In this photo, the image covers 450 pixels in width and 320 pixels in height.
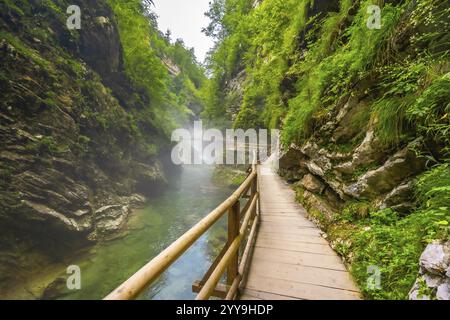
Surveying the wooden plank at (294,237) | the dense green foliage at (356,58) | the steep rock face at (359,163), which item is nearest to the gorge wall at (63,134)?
the wooden plank at (294,237)

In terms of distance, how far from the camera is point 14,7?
1122 centimetres

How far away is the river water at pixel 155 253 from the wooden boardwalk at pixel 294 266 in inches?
201

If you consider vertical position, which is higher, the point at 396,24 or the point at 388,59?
the point at 396,24

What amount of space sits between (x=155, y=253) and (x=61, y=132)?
7639 millimetres

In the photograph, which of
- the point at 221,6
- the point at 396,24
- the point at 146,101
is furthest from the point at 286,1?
the point at 221,6

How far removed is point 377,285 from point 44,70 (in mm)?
14932

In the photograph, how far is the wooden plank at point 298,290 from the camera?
2.80 meters

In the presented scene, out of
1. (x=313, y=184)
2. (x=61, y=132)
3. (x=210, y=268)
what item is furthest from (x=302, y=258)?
(x=61, y=132)

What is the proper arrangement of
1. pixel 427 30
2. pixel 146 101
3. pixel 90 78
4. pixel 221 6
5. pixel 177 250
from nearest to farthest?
pixel 177 250, pixel 427 30, pixel 90 78, pixel 146 101, pixel 221 6

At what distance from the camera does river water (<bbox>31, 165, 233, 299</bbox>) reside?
849 centimetres

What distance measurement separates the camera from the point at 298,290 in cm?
295

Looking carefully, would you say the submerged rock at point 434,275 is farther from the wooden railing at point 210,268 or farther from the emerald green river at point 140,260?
the emerald green river at point 140,260

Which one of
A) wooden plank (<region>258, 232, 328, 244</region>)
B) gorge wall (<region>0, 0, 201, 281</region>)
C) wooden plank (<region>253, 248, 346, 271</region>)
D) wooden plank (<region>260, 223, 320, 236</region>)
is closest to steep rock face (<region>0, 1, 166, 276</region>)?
gorge wall (<region>0, 0, 201, 281</region>)

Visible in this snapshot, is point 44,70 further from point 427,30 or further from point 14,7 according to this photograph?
point 427,30
